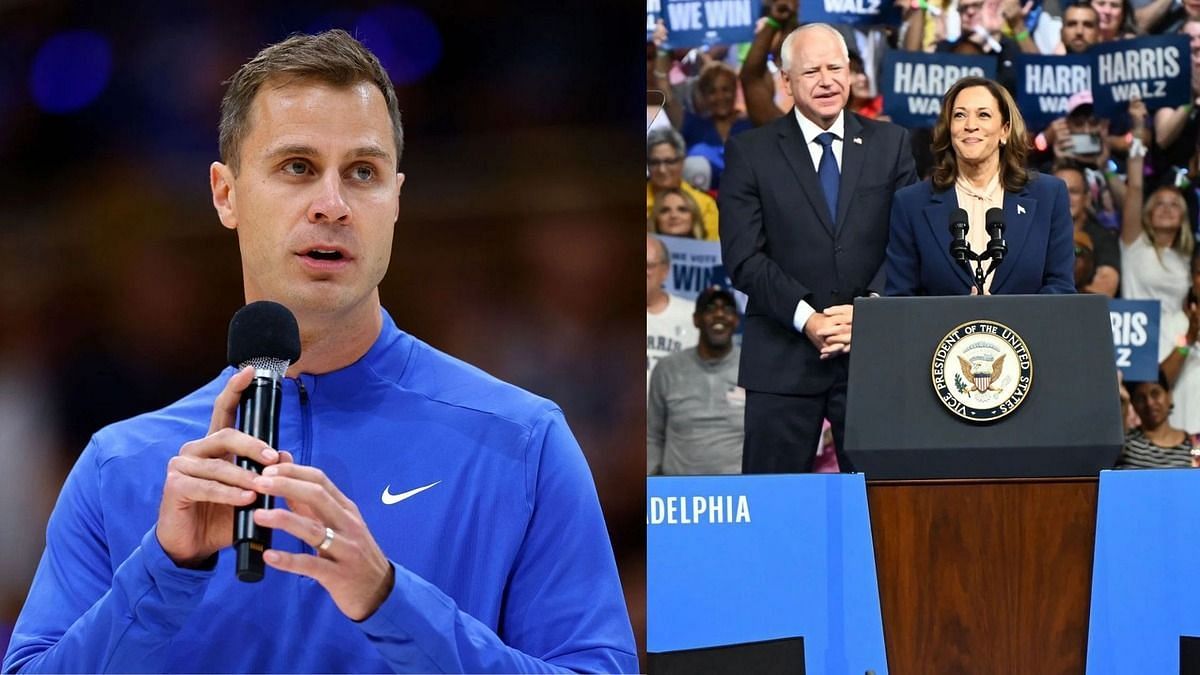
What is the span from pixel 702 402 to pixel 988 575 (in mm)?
2278

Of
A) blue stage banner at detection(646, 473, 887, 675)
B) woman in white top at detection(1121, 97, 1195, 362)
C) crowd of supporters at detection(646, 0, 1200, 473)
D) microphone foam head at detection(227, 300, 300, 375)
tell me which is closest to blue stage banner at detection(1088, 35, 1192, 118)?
crowd of supporters at detection(646, 0, 1200, 473)

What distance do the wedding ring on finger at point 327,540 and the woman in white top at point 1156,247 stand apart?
494cm

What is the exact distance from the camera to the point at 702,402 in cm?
563

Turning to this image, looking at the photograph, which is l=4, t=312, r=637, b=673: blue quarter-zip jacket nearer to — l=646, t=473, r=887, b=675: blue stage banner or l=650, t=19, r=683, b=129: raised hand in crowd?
l=646, t=473, r=887, b=675: blue stage banner

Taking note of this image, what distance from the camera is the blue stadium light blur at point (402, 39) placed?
213cm

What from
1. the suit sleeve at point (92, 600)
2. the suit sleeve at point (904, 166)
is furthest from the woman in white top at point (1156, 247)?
the suit sleeve at point (92, 600)

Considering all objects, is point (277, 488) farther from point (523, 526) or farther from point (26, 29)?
point (26, 29)

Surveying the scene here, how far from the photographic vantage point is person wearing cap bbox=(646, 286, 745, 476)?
18.2ft

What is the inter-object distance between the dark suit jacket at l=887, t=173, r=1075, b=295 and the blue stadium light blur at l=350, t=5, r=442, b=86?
293cm

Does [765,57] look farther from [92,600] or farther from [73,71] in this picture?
[92,600]

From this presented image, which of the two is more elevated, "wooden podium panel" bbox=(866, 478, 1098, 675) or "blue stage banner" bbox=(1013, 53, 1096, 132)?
"blue stage banner" bbox=(1013, 53, 1096, 132)

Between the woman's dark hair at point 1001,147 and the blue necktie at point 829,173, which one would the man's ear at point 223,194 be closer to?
the blue necktie at point 829,173

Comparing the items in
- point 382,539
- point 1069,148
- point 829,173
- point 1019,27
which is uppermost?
point 1019,27

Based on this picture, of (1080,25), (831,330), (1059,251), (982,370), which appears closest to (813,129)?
(831,330)
